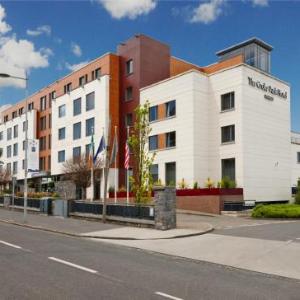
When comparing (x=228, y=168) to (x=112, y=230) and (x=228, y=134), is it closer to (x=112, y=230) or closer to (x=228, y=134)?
(x=228, y=134)

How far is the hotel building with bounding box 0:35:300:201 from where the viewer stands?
40.4m

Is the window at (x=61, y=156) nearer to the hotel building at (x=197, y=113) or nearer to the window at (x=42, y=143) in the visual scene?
the hotel building at (x=197, y=113)

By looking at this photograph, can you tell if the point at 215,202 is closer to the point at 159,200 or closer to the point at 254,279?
the point at 159,200

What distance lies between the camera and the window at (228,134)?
40.5 metres

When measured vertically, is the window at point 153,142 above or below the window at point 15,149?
below

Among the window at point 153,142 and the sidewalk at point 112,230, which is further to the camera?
the window at point 153,142

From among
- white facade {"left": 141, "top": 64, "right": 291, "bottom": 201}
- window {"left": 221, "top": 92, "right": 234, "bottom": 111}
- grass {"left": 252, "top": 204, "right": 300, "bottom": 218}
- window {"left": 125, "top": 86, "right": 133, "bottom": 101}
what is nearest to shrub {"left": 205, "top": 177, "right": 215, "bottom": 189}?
white facade {"left": 141, "top": 64, "right": 291, "bottom": 201}

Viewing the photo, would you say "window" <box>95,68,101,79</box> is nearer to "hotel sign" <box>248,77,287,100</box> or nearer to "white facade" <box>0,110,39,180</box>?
"white facade" <box>0,110,39,180</box>

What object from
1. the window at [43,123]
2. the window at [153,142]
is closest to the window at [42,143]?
the window at [43,123]

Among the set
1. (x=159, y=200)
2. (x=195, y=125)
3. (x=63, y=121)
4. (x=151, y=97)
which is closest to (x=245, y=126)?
(x=195, y=125)

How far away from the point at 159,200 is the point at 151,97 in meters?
26.0

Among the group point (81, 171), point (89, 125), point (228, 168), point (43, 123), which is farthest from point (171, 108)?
point (43, 123)

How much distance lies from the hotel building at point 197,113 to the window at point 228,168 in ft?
0.30

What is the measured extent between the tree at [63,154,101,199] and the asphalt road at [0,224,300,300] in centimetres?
3388
